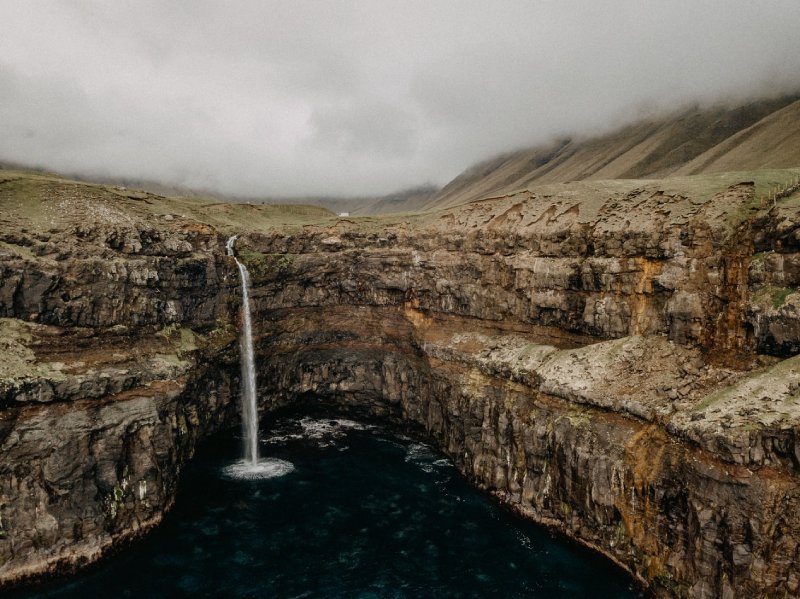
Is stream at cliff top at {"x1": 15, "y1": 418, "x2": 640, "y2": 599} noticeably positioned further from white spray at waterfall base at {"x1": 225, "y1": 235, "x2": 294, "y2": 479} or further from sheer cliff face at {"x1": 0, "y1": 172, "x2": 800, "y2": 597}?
white spray at waterfall base at {"x1": 225, "y1": 235, "x2": 294, "y2": 479}

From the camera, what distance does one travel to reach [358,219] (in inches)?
2822

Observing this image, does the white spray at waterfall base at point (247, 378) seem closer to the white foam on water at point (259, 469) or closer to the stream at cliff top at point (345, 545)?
the white foam on water at point (259, 469)

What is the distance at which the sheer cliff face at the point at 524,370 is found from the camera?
32.9 meters

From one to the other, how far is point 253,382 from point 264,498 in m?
16.3

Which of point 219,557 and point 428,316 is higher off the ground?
point 428,316

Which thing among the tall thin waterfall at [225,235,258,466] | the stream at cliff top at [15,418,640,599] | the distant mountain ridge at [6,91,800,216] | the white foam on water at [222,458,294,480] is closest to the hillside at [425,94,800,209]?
the distant mountain ridge at [6,91,800,216]

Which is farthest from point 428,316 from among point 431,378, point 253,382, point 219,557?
point 219,557

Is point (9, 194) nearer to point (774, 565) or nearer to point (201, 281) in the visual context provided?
point (201, 281)

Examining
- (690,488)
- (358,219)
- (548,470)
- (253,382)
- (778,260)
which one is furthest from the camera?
(358,219)

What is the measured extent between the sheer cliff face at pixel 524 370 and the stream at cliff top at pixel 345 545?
8.33ft

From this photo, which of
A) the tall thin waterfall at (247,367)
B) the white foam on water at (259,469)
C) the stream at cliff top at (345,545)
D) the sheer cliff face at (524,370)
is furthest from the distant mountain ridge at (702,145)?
the white foam on water at (259,469)

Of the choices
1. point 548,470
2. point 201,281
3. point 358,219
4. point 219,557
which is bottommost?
point 219,557

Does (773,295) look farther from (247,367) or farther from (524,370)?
(247,367)

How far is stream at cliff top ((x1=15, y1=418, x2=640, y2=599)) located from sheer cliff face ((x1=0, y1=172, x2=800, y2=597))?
254 centimetres
